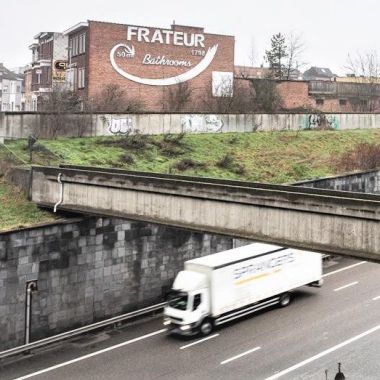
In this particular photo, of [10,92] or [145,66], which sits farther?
[10,92]

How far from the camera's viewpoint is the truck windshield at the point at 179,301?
25.0 meters

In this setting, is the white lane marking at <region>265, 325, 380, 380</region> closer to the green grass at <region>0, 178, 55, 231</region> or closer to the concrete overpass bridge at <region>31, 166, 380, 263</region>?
the concrete overpass bridge at <region>31, 166, 380, 263</region>

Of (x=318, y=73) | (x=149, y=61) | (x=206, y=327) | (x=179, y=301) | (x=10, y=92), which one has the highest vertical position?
(x=318, y=73)

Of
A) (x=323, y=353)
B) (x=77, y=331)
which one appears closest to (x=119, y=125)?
(x=77, y=331)

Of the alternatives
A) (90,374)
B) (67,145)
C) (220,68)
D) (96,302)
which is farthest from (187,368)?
(220,68)

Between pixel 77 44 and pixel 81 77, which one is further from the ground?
pixel 77 44

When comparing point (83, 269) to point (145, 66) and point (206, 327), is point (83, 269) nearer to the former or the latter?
point (206, 327)

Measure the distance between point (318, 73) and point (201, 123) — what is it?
9777 cm

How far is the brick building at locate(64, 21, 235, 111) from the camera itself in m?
56.1

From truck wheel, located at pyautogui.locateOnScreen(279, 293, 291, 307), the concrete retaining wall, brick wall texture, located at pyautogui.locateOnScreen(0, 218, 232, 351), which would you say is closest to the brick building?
the concrete retaining wall

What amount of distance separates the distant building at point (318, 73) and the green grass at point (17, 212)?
111624 millimetres

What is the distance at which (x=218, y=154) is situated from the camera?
44.5 meters

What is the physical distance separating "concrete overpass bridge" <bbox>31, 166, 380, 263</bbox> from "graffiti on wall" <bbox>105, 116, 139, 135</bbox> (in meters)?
17.4

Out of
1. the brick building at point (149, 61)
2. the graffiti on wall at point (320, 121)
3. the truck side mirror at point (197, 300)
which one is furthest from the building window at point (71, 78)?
the truck side mirror at point (197, 300)
